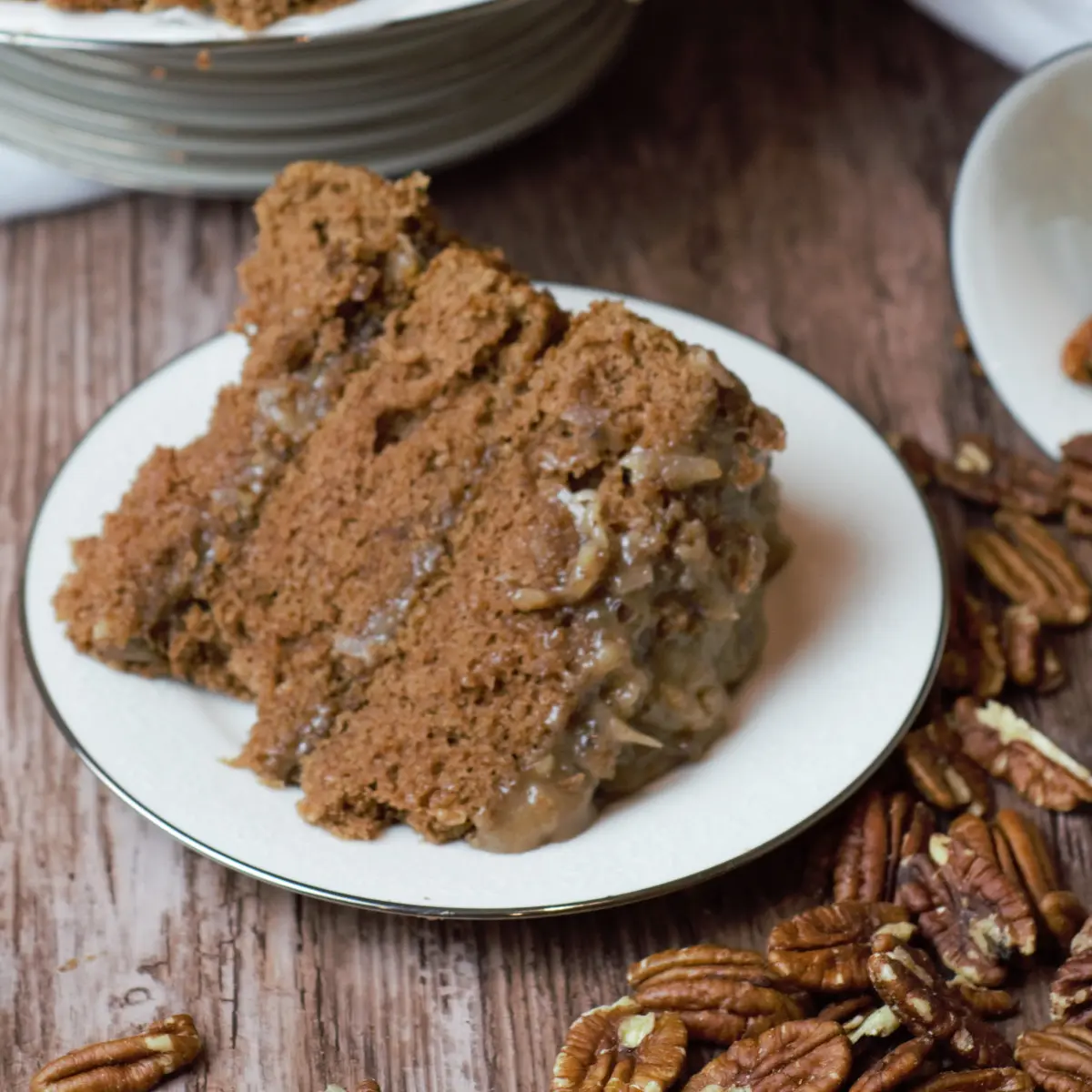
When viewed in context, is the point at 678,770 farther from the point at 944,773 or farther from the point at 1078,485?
the point at 1078,485

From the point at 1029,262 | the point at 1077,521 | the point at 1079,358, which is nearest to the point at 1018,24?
the point at 1029,262

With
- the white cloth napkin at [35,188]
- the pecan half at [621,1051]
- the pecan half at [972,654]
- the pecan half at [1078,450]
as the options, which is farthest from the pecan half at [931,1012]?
the white cloth napkin at [35,188]

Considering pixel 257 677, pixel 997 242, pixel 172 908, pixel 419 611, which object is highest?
pixel 997 242

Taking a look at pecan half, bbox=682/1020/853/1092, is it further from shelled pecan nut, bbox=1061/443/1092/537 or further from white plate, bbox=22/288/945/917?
shelled pecan nut, bbox=1061/443/1092/537

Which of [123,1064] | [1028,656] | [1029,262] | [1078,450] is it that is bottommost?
[123,1064]

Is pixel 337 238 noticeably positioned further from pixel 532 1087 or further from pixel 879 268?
pixel 879 268

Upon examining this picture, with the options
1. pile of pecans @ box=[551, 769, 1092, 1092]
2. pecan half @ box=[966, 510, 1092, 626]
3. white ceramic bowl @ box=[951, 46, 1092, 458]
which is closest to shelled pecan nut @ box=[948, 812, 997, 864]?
pile of pecans @ box=[551, 769, 1092, 1092]

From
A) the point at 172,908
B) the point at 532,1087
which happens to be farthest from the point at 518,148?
the point at 532,1087
